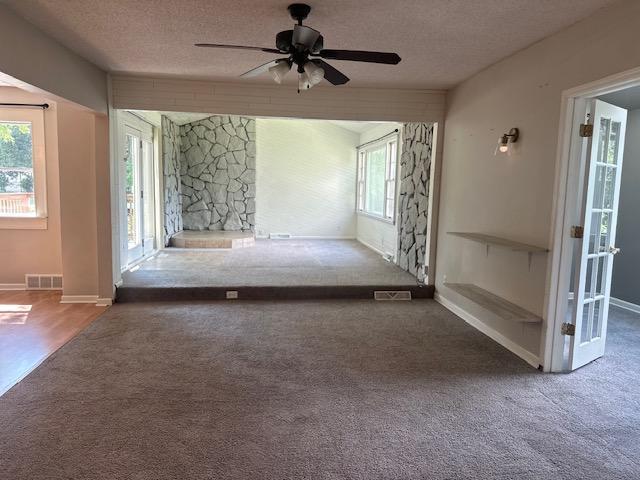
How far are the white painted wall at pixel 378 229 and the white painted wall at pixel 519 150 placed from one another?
2.17 meters

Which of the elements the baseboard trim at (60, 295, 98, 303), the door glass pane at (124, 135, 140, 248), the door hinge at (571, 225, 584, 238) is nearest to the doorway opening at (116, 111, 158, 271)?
the door glass pane at (124, 135, 140, 248)

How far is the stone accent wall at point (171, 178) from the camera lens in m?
7.41

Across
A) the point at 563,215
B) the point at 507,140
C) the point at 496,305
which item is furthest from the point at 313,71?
the point at 496,305

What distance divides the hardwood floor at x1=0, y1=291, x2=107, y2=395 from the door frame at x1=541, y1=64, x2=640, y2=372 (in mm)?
3749

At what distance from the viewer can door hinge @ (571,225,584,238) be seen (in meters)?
3.09

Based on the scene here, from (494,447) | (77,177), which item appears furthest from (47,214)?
(494,447)

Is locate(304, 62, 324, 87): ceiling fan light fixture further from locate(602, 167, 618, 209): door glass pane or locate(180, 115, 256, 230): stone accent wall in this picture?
locate(180, 115, 256, 230): stone accent wall

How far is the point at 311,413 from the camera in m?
2.60

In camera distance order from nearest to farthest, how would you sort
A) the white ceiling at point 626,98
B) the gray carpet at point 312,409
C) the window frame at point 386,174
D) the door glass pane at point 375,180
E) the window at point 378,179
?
the gray carpet at point 312,409 → the white ceiling at point 626,98 → the window frame at point 386,174 → the window at point 378,179 → the door glass pane at point 375,180

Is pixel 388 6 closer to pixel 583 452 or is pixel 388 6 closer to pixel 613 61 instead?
pixel 613 61

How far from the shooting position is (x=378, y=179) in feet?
27.3

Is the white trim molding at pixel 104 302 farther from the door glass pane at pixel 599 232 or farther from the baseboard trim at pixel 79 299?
the door glass pane at pixel 599 232

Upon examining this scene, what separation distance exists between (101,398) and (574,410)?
291 centimetres

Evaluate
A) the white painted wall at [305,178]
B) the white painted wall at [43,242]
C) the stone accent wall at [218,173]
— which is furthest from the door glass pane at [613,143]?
the stone accent wall at [218,173]
